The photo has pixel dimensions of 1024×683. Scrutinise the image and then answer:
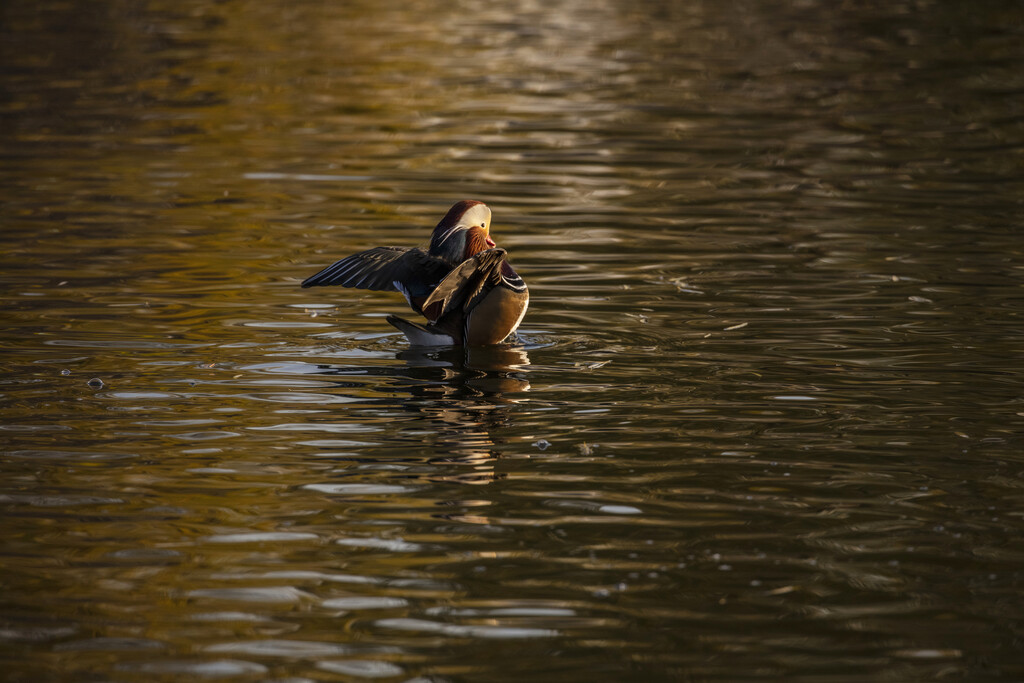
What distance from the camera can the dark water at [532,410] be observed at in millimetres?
5523

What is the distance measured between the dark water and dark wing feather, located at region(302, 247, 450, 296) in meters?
0.58

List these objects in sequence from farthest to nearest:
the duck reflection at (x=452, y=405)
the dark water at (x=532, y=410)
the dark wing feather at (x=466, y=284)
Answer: the dark wing feather at (x=466, y=284) < the duck reflection at (x=452, y=405) < the dark water at (x=532, y=410)

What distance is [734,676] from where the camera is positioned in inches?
201

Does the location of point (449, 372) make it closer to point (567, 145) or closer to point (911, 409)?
point (911, 409)

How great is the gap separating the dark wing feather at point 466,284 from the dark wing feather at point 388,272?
0.19 metres

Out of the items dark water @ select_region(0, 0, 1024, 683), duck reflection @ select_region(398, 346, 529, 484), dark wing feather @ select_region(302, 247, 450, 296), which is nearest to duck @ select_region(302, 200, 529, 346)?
dark wing feather @ select_region(302, 247, 450, 296)

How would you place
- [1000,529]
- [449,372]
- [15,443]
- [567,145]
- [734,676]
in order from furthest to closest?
[567,145] → [449,372] → [15,443] → [1000,529] → [734,676]

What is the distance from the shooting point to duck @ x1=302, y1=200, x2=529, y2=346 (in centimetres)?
932

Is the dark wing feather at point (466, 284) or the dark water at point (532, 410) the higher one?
the dark wing feather at point (466, 284)

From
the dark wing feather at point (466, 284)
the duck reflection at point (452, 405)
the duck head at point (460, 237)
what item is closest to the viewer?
the duck reflection at point (452, 405)

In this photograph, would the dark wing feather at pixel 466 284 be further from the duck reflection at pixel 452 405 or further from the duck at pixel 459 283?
the duck reflection at pixel 452 405

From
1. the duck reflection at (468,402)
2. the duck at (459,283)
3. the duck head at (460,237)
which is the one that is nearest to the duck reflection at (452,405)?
the duck reflection at (468,402)

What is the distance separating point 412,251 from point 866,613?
15.6ft

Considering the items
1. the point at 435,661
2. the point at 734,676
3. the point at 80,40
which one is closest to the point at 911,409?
the point at 734,676
